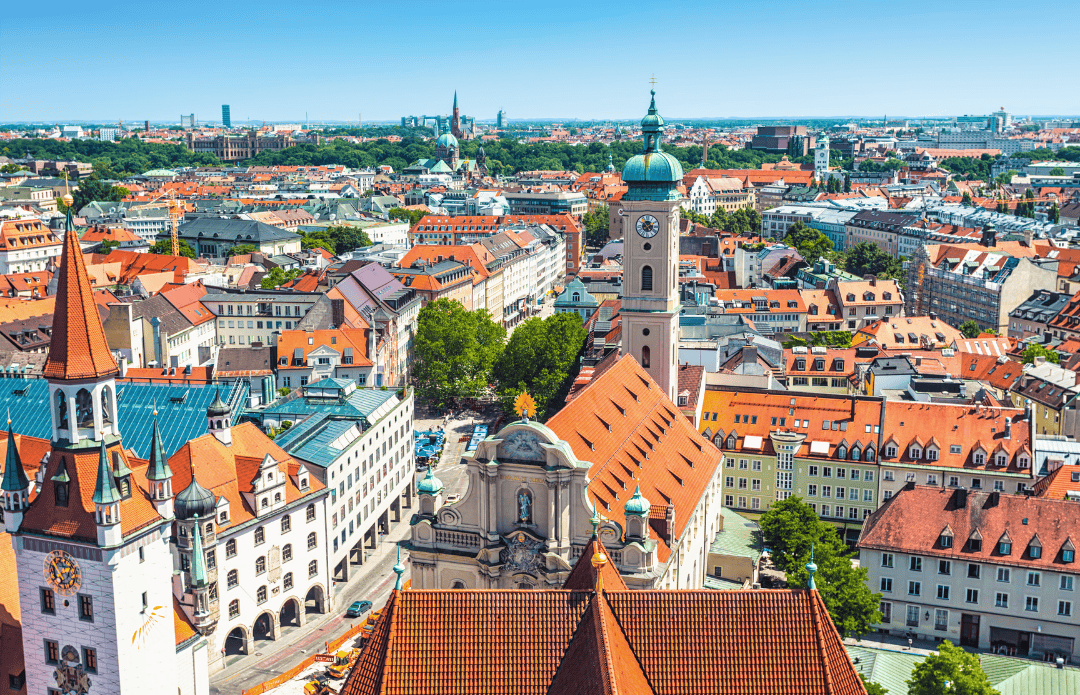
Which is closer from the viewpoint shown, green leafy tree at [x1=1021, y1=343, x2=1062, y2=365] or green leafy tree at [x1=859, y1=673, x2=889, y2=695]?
green leafy tree at [x1=859, y1=673, x2=889, y2=695]

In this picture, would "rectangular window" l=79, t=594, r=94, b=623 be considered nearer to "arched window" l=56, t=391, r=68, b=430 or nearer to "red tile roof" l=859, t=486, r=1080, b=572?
"arched window" l=56, t=391, r=68, b=430

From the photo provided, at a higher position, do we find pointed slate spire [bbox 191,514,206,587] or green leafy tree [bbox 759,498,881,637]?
pointed slate spire [bbox 191,514,206,587]

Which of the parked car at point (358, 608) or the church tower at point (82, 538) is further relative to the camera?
the parked car at point (358, 608)

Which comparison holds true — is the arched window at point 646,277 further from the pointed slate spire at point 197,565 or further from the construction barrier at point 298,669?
the pointed slate spire at point 197,565

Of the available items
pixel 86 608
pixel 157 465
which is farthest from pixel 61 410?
pixel 86 608

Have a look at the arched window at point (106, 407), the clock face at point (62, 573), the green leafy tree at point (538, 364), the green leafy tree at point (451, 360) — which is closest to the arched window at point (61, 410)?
the arched window at point (106, 407)

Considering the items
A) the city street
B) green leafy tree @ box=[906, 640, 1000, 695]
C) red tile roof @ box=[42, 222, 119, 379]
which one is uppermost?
red tile roof @ box=[42, 222, 119, 379]

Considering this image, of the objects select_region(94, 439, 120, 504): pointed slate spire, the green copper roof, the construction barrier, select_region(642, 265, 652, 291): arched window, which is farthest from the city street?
select_region(642, 265, 652, 291): arched window

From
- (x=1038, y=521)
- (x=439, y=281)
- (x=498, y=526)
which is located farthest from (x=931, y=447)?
(x=439, y=281)
